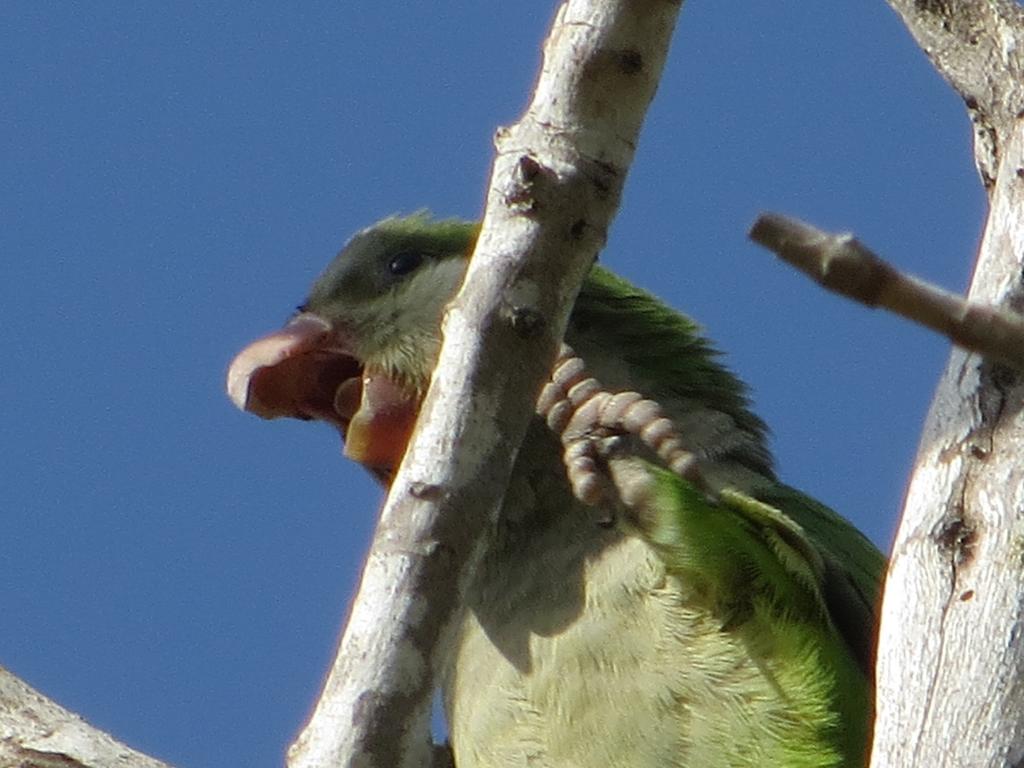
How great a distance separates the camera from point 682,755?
3.59 m

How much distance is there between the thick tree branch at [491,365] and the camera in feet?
8.72

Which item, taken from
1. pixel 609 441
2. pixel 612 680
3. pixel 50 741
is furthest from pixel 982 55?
pixel 50 741

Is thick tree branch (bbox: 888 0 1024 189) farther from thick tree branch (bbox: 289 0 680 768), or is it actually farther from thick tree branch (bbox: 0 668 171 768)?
thick tree branch (bbox: 0 668 171 768)

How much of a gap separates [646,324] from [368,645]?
194 centimetres

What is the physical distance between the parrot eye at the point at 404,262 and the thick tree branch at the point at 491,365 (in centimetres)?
146

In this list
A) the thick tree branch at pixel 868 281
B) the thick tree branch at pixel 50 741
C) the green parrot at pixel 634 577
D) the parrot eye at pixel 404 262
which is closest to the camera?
the thick tree branch at pixel 868 281

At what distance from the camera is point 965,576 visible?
8.21 ft

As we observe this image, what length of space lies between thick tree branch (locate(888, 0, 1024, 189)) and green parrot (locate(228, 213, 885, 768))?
101 centimetres

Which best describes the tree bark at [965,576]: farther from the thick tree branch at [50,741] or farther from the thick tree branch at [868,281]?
the thick tree branch at [50,741]

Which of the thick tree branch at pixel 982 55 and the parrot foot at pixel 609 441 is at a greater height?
the thick tree branch at pixel 982 55

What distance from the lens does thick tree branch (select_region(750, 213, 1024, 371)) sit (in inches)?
69.1

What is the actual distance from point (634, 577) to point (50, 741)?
1333 mm

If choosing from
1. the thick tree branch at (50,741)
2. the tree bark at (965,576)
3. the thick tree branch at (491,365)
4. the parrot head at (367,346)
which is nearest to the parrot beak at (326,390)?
the parrot head at (367,346)

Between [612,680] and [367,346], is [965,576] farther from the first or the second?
[367,346]
